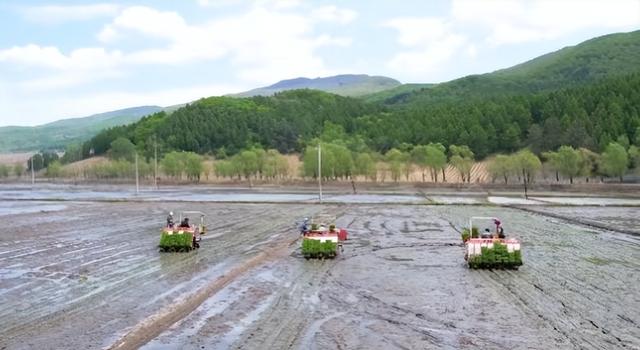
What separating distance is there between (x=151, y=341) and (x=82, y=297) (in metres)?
6.56

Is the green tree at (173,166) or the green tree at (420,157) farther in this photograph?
the green tree at (173,166)

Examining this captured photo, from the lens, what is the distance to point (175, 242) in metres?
32.2

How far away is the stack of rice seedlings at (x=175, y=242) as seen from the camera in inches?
1266

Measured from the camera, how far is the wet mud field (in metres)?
15.8

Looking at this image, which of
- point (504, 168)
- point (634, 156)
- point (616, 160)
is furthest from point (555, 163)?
point (634, 156)

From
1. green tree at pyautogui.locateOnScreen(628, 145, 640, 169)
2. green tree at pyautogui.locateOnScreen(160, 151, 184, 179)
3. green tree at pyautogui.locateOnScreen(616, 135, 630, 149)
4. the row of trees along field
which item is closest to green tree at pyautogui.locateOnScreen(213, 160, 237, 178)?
the row of trees along field

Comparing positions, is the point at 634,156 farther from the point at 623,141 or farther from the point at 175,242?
the point at 175,242

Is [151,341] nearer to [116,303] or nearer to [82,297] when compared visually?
[116,303]

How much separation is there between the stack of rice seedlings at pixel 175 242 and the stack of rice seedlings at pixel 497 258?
1344 centimetres

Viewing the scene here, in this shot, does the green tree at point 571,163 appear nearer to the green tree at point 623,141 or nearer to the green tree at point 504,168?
the green tree at point 504,168

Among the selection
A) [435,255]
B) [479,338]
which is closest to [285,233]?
[435,255]

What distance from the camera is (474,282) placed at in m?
24.2

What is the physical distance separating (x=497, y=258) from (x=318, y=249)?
25.6 ft

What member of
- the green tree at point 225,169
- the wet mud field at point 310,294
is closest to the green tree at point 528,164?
the green tree at point 225,169
